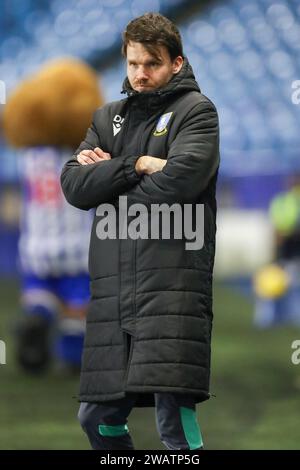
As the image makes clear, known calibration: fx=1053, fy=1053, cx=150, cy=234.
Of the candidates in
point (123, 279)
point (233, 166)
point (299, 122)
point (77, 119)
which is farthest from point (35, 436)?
point (233, 166)

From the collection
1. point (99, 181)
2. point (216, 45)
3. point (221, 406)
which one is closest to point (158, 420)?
point (99, 181)

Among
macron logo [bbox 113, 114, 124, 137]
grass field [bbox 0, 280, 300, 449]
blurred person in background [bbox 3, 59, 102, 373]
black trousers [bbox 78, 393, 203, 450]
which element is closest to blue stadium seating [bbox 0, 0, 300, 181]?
blurred person in background [bbox 3, 59, 102, 373]

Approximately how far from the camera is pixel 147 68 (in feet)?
7.23

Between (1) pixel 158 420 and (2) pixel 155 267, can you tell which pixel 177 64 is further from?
(1) pixel 158 420

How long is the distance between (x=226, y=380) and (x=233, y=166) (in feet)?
24.3

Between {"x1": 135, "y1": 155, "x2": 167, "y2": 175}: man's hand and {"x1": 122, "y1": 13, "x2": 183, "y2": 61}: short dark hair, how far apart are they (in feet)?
0.73

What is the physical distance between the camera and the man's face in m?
2.20

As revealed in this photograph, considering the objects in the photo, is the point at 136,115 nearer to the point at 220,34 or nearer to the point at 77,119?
the point at 77,119

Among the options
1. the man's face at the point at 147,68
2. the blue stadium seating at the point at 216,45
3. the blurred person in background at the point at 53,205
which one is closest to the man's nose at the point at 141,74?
the man's face at the point at 147,68

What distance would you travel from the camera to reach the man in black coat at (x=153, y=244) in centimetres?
213

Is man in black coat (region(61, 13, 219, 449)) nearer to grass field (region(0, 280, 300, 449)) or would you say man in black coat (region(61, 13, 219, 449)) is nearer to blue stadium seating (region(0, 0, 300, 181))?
grass field (region(0, 280, 300, 449))

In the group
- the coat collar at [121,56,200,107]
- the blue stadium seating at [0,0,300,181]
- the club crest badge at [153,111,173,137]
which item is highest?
the blue stadium seating at [0,0,300,181]

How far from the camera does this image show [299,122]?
9.35 metres

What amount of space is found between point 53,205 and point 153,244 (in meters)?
2.27
